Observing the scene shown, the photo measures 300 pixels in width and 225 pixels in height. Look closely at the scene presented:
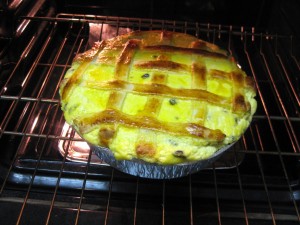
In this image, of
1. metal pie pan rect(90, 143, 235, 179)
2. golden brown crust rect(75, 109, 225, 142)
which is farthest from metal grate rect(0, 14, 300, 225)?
golden brown crust rect(75, 109, 225, 142)

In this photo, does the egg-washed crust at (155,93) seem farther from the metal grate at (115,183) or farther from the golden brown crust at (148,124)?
the metal grate at (115,183)

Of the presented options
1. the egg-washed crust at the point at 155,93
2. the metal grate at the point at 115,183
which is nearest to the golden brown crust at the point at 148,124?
the egg-washed crust at the point at 155,93

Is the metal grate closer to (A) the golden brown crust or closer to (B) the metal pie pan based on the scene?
(B) the metal pie pan

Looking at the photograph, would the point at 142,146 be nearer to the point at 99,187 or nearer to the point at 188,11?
the point at 99,187

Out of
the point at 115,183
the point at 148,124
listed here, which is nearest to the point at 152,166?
the point at 148,124

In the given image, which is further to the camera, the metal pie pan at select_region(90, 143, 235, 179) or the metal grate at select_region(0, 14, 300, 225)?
the metal grate at select_region(0, 14, 300, 225)

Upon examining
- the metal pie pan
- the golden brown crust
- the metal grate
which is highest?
the golden brown crust

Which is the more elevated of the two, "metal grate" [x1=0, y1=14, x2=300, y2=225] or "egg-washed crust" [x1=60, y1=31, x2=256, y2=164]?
"egg-washed crust" [x1=60, y1=31, x2=256, y2=164]

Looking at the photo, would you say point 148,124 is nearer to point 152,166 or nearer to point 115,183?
point 152,166
